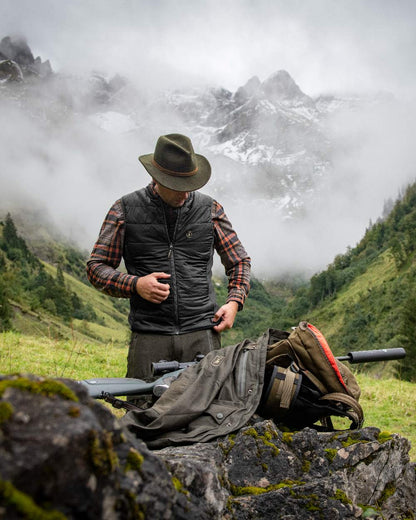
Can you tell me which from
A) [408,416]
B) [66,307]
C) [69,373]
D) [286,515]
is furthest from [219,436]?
[66,307]

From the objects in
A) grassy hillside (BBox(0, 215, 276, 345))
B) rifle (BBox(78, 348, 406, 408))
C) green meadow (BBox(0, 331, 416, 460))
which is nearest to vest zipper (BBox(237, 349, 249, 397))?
rifle (BBox(78, 348, 406, 408))

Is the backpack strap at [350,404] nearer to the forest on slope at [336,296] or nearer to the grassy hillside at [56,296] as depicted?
the grassy hillside at [56,296]

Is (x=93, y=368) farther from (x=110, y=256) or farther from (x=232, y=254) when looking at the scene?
(x=232, y=254)

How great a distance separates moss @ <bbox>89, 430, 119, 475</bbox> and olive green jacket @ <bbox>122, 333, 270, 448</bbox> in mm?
1724

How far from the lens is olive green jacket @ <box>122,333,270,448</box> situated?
10.5ft

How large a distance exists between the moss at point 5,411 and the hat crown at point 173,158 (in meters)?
3.81

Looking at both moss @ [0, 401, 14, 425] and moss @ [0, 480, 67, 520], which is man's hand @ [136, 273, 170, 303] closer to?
moss @ [0, 401, 14, 425]

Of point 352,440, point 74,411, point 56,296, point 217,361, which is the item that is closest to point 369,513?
point 352,440

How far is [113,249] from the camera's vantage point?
204 inches

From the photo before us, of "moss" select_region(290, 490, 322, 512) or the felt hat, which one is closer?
"moss" select_region(290, 490, 322, 512)

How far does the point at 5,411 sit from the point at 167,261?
12.3 feet

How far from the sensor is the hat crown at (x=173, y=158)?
16.1 feet

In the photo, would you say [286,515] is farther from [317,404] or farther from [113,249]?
[113,249]

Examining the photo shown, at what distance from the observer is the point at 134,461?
64.5 inches
